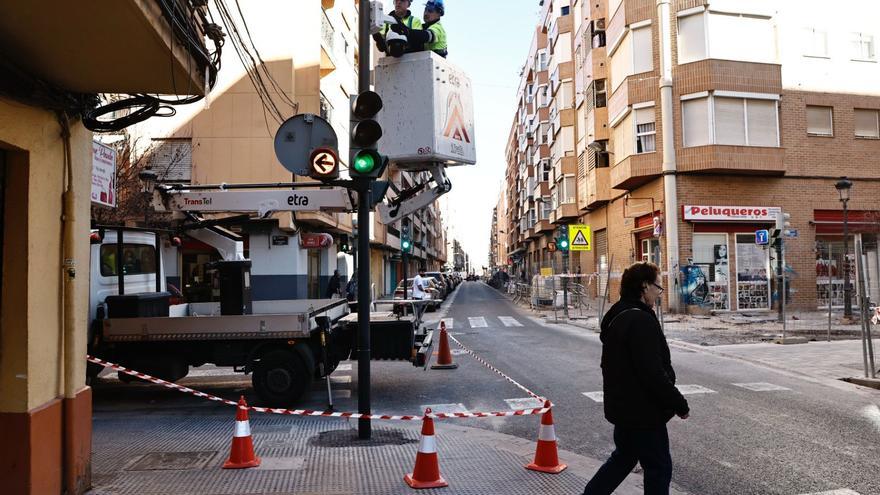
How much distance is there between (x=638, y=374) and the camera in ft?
11.5

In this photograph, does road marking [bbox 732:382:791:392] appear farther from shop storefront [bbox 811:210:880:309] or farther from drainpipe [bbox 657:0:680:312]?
shop storefront [bbox 811:210:880:309]

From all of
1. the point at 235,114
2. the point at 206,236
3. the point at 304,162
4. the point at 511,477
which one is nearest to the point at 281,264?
the point at 235,114

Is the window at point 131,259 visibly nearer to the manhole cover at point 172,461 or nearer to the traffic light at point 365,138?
the manhole cover at point 172,461

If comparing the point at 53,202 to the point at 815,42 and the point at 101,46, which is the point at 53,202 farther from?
the point at 815,42

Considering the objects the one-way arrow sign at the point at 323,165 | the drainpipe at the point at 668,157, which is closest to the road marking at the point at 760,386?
the one-way arrow sign at the point at 323,165

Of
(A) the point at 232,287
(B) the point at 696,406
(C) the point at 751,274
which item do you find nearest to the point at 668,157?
(C) the point at 751,274

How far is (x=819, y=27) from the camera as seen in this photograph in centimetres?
2309

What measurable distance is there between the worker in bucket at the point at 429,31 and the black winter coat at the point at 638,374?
11.7 feet

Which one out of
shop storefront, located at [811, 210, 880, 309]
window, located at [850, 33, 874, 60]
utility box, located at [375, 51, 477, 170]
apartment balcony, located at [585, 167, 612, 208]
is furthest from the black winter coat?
apartment balcony, located at [585, 167, 612, 208]

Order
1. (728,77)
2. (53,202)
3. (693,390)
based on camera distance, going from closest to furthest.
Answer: (53,202)
(693,390)
(728,77)

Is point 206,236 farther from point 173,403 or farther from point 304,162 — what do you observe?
point 304,162

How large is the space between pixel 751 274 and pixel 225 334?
20296 mm

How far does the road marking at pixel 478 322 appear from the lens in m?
19.1

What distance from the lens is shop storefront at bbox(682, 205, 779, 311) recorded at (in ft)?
71.2
